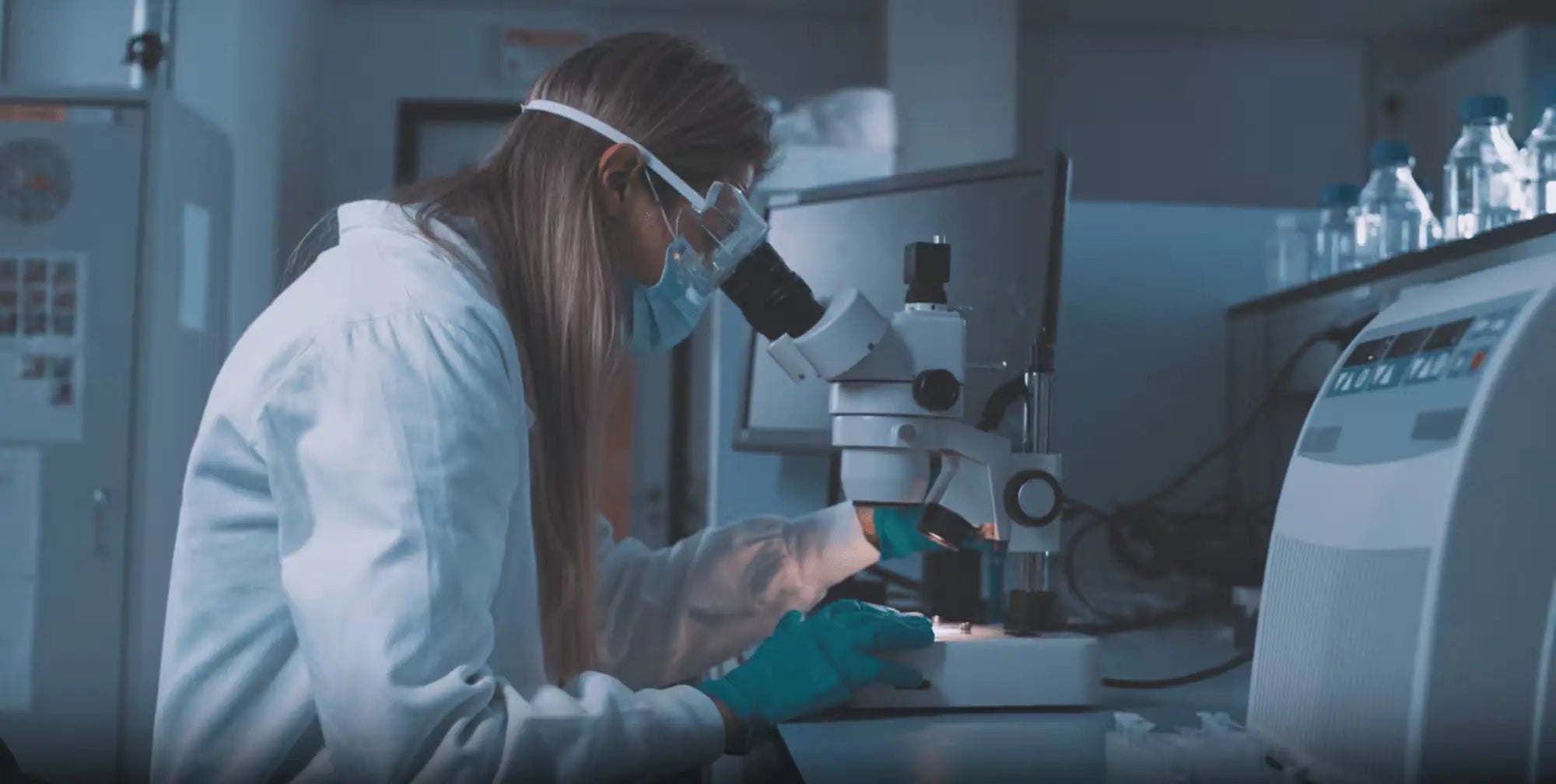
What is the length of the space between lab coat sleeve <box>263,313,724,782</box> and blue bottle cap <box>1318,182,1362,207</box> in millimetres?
1396

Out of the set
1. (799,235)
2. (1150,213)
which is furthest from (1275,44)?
(799,235)

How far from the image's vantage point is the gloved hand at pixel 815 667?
928 mm

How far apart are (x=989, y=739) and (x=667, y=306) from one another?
1.60 feet

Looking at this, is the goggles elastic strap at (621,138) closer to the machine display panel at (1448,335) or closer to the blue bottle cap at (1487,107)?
the machine display panel at (1448,335)

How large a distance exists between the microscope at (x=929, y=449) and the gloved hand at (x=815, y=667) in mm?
20

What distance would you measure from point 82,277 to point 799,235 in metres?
1.68

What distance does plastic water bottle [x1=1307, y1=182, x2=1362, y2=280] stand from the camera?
1.78 metres

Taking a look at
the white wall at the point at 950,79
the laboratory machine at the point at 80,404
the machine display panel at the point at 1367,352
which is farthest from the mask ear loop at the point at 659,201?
the white wall at the point at 950,79

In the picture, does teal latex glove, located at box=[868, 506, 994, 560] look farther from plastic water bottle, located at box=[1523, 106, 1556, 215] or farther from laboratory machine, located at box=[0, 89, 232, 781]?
laboratory machine, located at box=[0, 89, 232, 781]

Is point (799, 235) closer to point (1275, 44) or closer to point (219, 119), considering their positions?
point (219, 119)

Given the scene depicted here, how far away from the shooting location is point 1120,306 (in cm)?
188

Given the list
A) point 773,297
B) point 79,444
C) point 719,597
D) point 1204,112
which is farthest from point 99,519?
point 1204,112

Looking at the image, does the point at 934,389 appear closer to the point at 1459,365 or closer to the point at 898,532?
the point at 898,532

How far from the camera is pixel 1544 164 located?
1363 millimetres
